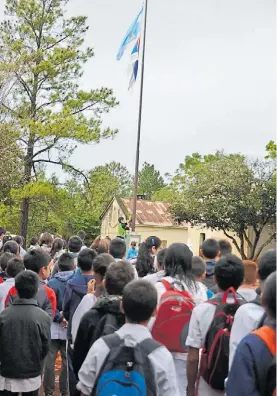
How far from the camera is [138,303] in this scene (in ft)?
11.2

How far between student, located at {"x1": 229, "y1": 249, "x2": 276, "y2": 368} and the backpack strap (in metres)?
0.63

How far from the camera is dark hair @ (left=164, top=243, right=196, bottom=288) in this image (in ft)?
15.6

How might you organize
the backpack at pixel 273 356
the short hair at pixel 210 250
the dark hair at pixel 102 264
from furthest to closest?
the short hair at pixel 210 250 < the dark hair at pixel 102 264 < the backpack at pixel 273 356

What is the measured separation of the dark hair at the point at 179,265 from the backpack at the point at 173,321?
0.33m

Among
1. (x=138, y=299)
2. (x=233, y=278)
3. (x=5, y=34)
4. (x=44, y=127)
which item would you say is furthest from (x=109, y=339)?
(x=5, y=34)

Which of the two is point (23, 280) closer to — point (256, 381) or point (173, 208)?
point (256, 381)

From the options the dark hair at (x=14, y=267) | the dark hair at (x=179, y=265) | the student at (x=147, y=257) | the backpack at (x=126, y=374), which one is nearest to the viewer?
the backpack at (x=126, y=374)

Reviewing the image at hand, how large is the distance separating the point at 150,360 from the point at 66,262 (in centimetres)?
355

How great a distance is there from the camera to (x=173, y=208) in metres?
37.4

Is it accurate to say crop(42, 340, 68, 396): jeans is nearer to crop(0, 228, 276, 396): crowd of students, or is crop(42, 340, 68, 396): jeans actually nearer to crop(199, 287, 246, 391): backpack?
crop(0, 228, 276, 396): crowd of students

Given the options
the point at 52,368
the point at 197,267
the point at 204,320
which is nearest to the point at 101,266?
the point at 197,267

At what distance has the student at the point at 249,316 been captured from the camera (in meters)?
3.48

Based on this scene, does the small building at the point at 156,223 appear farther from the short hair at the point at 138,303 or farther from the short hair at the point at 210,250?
the short hair at the point at 138,303

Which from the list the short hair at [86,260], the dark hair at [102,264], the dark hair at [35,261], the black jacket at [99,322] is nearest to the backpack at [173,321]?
the black jacket at [99,322]
